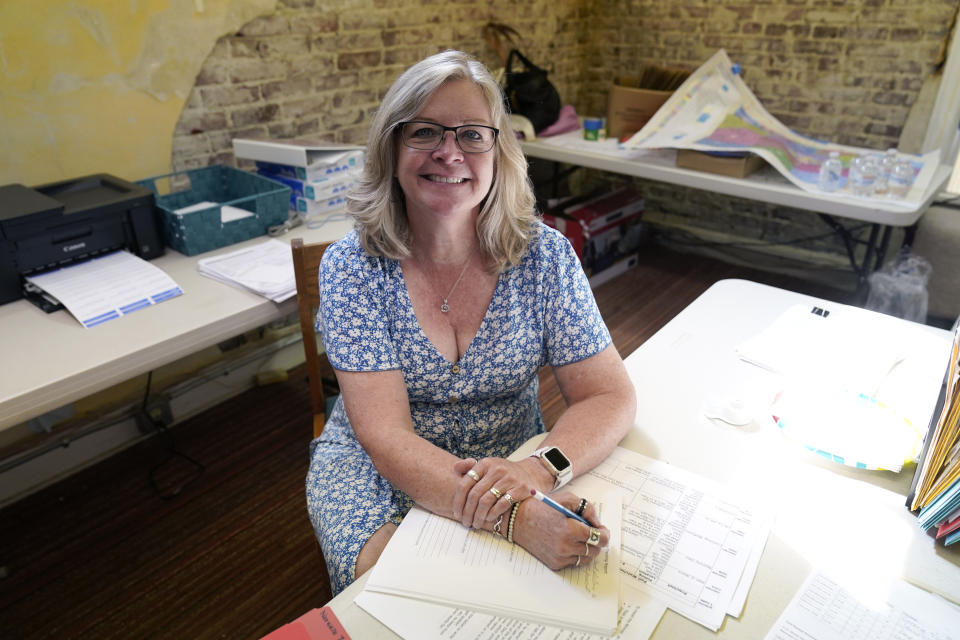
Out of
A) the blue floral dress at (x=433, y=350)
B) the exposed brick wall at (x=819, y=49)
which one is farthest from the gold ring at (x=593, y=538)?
the exposed brick wall at (x=819, y=49)

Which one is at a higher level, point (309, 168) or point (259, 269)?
point (309, 168)

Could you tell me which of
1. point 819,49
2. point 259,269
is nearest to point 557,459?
point 259,269

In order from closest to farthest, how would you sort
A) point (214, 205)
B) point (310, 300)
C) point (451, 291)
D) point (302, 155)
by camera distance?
point (451, 291) → point (310, 300) → point (214, 205) → point (302, 155)

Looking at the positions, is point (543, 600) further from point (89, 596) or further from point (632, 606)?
point (89, 596)

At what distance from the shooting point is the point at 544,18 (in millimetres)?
3674

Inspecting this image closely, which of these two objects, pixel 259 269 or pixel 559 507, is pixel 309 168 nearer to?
pixel 259 269

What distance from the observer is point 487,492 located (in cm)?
97

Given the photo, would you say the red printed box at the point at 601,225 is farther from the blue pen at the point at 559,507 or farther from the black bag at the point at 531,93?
the blue pen at the point at 559,507

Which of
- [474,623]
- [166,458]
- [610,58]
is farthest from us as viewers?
[610,58]

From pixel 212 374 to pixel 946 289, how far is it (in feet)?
10.9

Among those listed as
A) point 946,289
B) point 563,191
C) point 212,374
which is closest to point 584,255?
point 563,191

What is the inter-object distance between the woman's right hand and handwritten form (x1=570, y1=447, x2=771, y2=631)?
6cm

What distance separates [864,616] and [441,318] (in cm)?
87

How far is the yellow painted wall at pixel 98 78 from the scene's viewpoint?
73.7 inches
